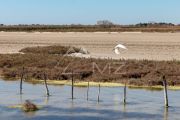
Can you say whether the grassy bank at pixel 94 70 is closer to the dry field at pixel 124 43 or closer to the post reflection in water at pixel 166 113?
A: the post reflection in water at pixel 166 113

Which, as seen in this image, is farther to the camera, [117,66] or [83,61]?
[83,61]

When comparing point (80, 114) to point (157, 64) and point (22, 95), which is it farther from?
point (157, 64)

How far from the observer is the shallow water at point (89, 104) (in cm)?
2259

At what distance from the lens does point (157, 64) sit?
3669 cm

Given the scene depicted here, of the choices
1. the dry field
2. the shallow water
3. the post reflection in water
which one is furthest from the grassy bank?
the dry field

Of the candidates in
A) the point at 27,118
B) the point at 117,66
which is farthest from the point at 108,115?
the point at 117,66

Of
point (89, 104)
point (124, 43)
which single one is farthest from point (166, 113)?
point (124, 43)

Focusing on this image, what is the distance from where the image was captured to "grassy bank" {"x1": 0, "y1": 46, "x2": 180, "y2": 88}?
32.5m

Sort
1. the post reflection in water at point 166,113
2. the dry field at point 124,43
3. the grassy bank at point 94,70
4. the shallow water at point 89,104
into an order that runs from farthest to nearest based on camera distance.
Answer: the dry field at point 124,43
the grassy bank at point 94,70
the shallow water at point 89,104
the post reflection in water at point 166,113

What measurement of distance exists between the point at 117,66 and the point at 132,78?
370cm

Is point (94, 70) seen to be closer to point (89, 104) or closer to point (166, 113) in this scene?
point (89, 104)

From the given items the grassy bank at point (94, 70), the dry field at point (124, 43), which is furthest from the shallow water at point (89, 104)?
the dry field at point (124, 43)

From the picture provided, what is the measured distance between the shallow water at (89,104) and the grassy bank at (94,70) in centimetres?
214

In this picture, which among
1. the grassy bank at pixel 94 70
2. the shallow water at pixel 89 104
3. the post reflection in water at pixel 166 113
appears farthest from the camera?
the grassy bank at pixel 94 70
